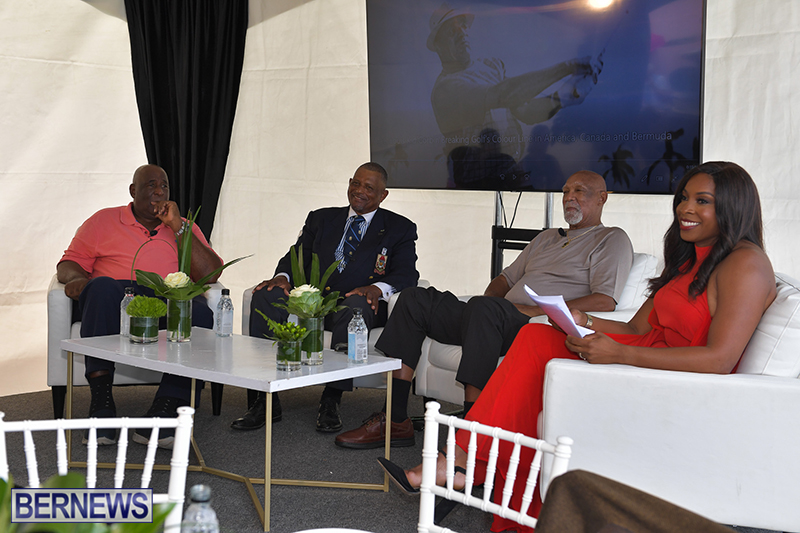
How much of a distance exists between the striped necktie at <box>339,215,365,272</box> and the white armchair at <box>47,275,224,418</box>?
1032 millimetres

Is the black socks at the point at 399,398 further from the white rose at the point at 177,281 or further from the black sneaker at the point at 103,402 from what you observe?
the black sneaker at the point at 103,402

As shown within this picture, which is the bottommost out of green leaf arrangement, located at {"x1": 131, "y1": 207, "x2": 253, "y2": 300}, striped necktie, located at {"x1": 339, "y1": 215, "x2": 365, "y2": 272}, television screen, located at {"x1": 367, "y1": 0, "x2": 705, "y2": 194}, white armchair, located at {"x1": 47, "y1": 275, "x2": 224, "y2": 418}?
white armchair, located at {"x1": 47, "y1": 275, "x2": 224, "y2": 418}

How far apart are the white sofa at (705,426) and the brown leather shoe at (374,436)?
3.53ft

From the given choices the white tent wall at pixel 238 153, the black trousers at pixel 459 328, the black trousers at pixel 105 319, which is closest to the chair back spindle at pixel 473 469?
the black trousers at pixel 459 328

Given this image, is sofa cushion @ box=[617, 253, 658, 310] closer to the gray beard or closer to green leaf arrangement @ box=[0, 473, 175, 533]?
the gray beard

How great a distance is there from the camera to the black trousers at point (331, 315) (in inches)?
129

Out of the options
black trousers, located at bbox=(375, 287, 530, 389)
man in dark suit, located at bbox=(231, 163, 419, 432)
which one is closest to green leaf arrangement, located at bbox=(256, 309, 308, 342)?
black trousers, located at bbox=(375, 287, 530, 389)

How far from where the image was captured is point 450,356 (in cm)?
302

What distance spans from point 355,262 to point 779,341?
2.07 meters

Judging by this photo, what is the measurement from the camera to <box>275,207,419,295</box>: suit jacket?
3598 millimetres

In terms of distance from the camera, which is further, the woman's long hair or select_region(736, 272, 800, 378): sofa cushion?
the woman's long hair

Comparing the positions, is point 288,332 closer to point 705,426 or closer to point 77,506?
point 705,426

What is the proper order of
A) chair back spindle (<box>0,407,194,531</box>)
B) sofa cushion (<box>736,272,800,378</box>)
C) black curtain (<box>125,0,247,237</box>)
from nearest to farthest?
chair back spindle (<box>0,407,194,531</box>) → sofa cushion (<box>736,272,800,378</box>) → black curtain (<box>125,0,247,237</box>)

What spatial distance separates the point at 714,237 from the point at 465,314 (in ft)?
3.46
